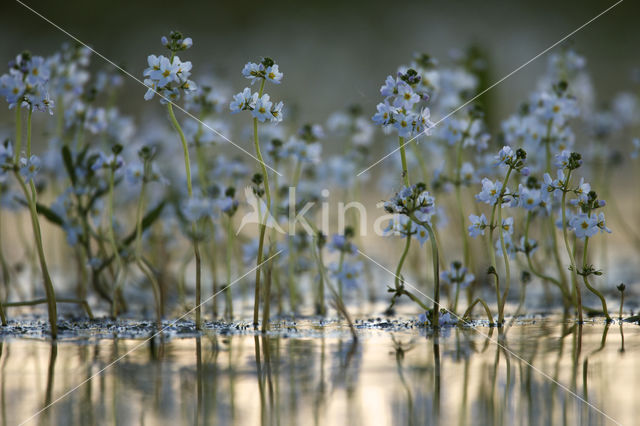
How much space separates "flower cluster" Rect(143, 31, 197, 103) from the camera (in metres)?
2.58

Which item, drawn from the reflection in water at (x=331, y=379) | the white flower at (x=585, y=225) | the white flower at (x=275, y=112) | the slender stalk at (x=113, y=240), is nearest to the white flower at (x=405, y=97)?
the white flower at (x=275, y=112)

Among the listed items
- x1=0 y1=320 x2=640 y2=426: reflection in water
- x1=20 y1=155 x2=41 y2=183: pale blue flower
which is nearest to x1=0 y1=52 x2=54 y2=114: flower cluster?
x1=20 y1=155 x2=41 y2=183: pale blue flower

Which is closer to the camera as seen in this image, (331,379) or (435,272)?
(331,379)

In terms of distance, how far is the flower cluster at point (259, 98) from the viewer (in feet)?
8.38

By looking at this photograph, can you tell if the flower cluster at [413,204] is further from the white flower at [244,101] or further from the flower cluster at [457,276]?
the white flower at [244,101]

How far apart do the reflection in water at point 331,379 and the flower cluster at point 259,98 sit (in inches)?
30.5

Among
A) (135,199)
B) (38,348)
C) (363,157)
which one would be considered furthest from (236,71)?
(38,348)

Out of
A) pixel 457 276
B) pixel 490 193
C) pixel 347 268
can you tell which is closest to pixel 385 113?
pixel 490 193

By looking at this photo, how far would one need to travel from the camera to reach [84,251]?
3.39 meters

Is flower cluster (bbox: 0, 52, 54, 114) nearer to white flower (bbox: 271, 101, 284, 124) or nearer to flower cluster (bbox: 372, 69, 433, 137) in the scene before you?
white flower (bbox: 271, 101, 284, 124)

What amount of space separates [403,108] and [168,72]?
2.74 feet

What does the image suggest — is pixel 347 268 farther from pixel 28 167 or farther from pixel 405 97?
pixel 28 167

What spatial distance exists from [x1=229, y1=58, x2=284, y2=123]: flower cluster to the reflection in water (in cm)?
77

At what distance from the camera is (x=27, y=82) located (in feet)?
8.06
